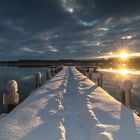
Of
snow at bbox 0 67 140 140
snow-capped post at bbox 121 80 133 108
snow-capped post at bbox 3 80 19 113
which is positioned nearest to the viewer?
snow at bbox 0 67 140 140

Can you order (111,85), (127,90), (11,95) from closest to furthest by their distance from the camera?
1. (11,95)
2. (127,90)
3. (111,85)

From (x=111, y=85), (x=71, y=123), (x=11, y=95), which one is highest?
(x=11, y=95)

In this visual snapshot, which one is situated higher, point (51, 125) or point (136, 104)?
point (51, 125)

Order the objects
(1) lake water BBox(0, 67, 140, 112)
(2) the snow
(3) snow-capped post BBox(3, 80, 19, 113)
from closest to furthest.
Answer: (2) the snow < (3) snow-capped post BBox(3, 80, 19, 113) < (1) lake water BBox(0, 67, 140, 112)

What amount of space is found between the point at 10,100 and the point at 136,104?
41.7 ft

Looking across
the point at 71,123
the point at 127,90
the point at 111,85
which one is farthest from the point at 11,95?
the point at 111,85

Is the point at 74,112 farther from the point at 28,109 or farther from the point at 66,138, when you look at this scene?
the point at 66,138

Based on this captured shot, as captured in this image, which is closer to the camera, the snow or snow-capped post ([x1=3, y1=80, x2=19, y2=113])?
the snow

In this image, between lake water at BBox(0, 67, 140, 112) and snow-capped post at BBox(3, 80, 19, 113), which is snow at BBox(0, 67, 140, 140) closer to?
snow-capped post at BBox(3, 80, 19, 113)

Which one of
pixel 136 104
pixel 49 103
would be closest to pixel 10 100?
pixel 49 103

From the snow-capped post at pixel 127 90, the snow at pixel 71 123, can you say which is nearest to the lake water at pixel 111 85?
the snow-capped post at pixel 127 90

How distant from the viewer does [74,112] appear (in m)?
7.52

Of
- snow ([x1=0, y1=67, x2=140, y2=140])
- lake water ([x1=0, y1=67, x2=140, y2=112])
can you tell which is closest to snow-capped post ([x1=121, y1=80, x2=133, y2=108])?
snow ([x1=0, y1=67, x2=140, y2=140])

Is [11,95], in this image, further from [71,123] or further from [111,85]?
[111,85]
